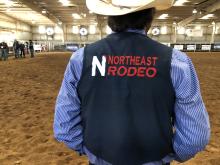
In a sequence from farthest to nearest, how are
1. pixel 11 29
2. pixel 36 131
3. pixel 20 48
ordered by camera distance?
pixel 11 29, pixel 20 48, pixel 36 131

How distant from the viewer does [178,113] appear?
1.39 meters

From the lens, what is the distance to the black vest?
1.34 m

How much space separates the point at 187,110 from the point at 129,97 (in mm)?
289

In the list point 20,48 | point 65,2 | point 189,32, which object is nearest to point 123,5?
point 20,48

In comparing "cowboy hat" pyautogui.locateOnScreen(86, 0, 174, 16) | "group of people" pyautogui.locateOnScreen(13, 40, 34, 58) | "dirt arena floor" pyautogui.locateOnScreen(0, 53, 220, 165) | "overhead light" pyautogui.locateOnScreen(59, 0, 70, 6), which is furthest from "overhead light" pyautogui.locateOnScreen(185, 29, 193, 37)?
"cowboy hat" pyautogui.locateOnScreen(86, 0, 174, 16)

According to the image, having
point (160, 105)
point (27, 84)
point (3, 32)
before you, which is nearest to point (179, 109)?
point (160, 105)

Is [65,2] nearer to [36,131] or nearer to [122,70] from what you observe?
[36,131]

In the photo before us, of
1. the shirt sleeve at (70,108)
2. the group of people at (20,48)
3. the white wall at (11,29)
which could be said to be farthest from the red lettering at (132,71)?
the white wall at (11,29)

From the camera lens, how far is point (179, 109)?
1.37 metres

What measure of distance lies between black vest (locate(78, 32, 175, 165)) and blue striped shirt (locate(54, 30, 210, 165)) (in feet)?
0.13

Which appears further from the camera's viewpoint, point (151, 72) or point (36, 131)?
point (36, 131)

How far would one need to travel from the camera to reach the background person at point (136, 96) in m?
1.33

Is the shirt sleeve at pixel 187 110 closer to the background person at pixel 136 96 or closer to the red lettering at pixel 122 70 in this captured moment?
the background person at pixel 136 96

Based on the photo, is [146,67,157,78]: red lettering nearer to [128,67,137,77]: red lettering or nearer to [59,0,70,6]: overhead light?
[128,67,137,77]: red lettering
